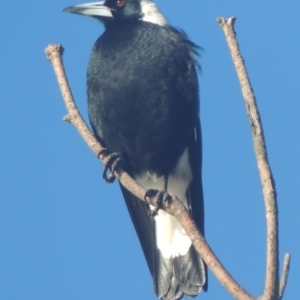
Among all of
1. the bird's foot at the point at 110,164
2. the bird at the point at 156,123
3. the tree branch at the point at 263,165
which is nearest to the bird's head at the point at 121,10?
the bird at the point at 156,123

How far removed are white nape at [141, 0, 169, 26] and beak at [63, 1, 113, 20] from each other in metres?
0.23

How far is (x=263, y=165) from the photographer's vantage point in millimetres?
2248

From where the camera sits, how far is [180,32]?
4469 mm

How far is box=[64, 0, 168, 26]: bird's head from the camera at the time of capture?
15.4ft

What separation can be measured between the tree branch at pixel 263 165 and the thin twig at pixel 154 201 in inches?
3.5

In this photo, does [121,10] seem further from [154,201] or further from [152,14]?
[154,201]

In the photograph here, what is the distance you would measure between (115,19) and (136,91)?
2.54 feet

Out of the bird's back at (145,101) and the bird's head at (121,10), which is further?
the bird's head at (121,10)

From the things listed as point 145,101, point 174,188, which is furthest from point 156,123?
point 174,188

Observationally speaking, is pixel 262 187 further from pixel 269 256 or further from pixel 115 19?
pixel 115 19

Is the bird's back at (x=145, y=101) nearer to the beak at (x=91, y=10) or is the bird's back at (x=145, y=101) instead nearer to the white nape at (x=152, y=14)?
the white nape at (x=152, y=14)

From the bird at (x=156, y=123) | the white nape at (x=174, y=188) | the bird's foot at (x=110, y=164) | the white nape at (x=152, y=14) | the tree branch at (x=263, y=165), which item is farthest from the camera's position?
the white nape at (x=152, y=14)

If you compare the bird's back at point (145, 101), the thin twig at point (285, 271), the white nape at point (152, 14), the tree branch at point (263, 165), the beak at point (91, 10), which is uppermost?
the beak at point (91, 10)

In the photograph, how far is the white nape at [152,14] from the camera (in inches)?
182
